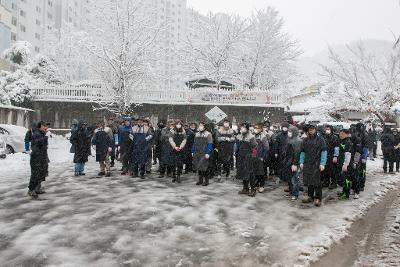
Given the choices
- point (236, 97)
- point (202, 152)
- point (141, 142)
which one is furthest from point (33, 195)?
point (236, 97)

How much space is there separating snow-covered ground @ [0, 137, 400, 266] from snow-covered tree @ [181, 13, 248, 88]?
2520 centimetres

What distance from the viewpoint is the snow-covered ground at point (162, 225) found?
533 centimetres

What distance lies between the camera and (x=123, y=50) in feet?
72.9

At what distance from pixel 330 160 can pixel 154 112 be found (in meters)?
16.3

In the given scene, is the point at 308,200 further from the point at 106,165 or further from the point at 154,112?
the point at 154,112

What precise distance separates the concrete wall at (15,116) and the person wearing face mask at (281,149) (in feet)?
52.3

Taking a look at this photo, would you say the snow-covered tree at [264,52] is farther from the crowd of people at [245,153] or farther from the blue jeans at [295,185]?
the blue jeans at [295,185]

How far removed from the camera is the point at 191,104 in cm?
2594

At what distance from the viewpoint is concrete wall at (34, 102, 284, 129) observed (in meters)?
25.3

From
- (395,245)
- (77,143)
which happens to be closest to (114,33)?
(77,143)

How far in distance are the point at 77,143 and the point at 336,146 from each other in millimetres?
7399

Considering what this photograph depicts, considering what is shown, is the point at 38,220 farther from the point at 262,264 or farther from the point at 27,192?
the point at 262,264

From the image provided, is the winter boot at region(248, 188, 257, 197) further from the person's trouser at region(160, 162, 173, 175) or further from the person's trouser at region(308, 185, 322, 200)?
the person's trouser at region(160, 162, 173, 175)

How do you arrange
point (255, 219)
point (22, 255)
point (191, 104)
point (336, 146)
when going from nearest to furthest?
point (22, 255) → point (255, 219) → point (336, 146) → point (191, 104)
